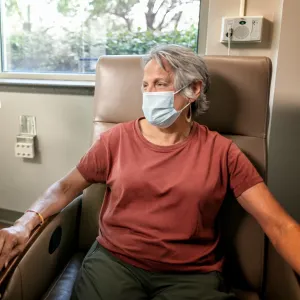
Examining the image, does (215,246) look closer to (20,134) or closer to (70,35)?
(20,134)

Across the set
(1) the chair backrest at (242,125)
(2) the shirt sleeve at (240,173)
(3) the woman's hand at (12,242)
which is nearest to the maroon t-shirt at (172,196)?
(2) the shirt sleeve at (240,173)

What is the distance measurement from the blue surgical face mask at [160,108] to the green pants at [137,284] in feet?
1.51

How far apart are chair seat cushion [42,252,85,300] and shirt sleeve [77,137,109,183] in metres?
0.31

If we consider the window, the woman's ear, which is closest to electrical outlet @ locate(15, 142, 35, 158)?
the window

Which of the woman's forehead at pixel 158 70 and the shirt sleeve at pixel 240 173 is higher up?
the woman's forehead at pixel 158 70

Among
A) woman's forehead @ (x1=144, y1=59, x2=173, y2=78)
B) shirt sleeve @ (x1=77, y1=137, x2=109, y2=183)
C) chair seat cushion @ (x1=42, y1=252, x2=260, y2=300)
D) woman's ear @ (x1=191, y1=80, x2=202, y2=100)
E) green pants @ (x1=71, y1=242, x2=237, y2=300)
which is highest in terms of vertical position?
woman's forehead @ (x1=144, y1=59, x2=173, y2=78)

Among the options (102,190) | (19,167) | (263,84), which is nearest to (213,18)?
(263,84)

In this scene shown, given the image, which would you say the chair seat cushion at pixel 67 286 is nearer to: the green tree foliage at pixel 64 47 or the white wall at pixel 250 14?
the white wall at pixel 250 14

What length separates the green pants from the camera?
3.41ft

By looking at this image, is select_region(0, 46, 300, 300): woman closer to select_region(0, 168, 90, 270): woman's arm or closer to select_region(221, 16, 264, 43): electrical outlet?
select_region(0, 168, 90, 270): woman's arm

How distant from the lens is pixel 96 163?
120cm

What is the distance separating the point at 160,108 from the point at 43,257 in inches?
22.6

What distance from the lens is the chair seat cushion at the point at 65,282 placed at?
1.09 meters

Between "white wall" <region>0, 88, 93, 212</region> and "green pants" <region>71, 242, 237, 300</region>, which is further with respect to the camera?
"white wall" <region>0, 88, 93, 212</region>
